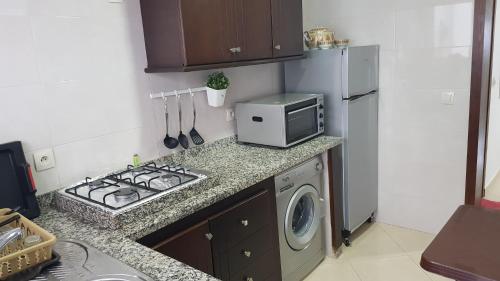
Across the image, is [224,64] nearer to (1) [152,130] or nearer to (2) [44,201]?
(1) [152,130]

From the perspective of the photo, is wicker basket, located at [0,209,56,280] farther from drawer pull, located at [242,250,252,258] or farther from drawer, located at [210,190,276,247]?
drawer pull, located at [242,250,252,258]

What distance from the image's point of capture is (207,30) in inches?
76.1

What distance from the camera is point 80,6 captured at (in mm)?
1746

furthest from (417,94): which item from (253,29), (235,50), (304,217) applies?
(235,50)

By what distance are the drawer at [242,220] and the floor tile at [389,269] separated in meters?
0.86

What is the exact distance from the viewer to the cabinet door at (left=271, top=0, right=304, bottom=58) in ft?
7.70

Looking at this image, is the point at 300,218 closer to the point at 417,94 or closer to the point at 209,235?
the point at 209,235

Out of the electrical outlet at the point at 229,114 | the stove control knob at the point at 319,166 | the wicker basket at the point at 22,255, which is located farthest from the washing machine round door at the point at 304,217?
the wicker basket at the point at 22,255

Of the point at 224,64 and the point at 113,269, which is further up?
the point at 224,64

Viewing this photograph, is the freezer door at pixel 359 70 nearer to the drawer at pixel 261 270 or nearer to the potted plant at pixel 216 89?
the potted plant at pixel 216 89

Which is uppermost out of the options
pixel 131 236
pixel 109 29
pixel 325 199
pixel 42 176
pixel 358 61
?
pixel 109 29

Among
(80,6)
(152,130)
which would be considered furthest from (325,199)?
(80,6)

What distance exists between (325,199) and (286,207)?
456 millimetres

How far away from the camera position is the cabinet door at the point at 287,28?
92.4 inches
